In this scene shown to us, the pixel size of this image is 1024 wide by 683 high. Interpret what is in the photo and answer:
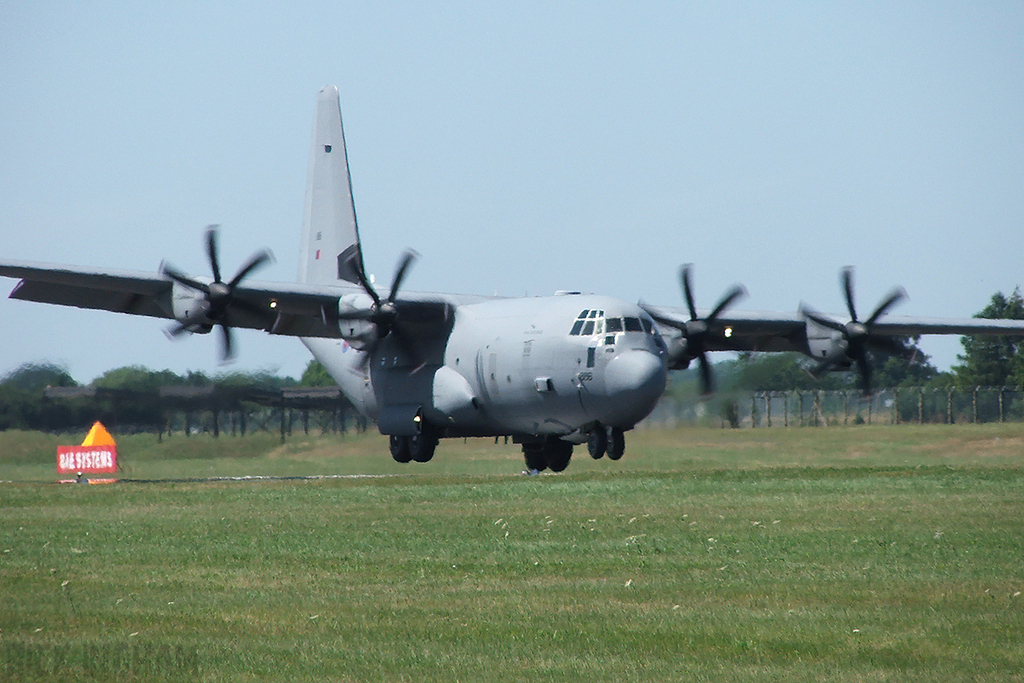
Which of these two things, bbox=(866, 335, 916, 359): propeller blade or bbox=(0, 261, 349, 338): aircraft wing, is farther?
bbox=(866, 335, 916, 359): propeller blade

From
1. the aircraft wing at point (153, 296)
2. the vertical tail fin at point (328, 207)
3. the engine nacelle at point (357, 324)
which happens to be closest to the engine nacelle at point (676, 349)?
the engine nacelle at point (357, 324)

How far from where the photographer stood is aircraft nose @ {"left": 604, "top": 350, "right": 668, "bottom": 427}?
88.4ft

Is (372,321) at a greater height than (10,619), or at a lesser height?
greater

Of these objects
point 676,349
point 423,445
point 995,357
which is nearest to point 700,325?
point 676,349

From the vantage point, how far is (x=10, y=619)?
10078 millimetres

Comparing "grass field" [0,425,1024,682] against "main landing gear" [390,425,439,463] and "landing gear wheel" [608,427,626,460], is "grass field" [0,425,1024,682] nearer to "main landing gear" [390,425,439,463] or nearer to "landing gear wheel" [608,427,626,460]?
"landing gear wheel" [608,427,626,460]

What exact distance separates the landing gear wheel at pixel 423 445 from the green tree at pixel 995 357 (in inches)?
1331

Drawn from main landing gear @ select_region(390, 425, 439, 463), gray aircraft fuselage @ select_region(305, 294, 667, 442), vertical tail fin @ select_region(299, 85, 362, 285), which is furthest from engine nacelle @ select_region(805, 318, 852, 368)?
vertical tail fin @ select_region(299, 85, 362, 285)

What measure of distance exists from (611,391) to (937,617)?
17548 millimetres

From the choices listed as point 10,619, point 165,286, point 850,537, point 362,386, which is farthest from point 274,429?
point 10,619

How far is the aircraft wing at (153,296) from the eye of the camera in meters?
28.7

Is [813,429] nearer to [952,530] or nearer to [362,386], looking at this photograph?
[362,386]

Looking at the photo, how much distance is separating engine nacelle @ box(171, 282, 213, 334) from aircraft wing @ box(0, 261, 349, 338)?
0.27 m

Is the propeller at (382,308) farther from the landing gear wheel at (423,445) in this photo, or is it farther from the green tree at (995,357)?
the green tree at (995,357)
